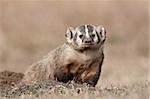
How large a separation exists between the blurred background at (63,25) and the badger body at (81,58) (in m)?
9.28

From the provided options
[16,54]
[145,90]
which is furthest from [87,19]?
[145,90]

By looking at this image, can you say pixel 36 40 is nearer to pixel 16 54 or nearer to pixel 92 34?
pixel 16 54

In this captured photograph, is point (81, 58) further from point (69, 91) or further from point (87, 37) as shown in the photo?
point (69, 91)

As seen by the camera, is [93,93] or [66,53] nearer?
[93,93]

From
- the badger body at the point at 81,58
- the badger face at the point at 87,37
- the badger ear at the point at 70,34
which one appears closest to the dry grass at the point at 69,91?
the badger body at the point at 81,58

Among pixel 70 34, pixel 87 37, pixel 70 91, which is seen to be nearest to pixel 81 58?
pixel 87 37

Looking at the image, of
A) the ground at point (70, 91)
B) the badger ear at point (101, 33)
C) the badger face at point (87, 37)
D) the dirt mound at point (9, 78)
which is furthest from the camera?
the dirt mound at point (9, 78)

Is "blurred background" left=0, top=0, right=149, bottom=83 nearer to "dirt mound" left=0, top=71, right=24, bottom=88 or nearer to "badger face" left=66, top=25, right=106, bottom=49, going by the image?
"dirt mound" left=0, top=71, right=24, bottom=88

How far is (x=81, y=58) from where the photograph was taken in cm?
1262

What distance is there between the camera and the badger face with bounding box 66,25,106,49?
12.4 m

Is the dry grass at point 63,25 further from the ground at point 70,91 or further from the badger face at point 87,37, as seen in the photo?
the ground at point 70,91

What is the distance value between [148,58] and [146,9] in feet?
17.9

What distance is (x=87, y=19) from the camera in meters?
27.2

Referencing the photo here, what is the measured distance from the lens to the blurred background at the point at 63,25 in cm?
2388
